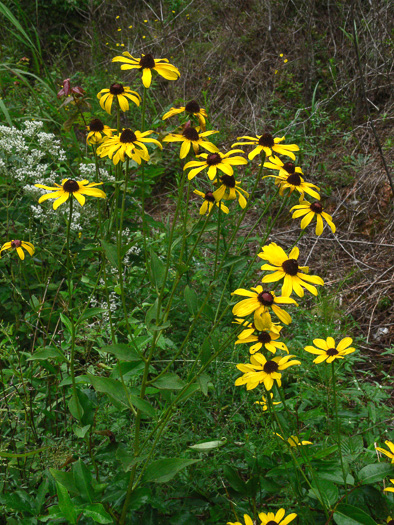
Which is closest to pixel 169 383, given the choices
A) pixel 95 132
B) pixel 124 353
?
pixel 124 353


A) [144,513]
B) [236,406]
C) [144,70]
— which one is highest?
[144,70]

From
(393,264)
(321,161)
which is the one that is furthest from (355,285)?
(321,161)

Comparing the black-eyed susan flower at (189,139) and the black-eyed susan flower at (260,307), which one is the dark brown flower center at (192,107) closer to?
the black-eyed susan flower at (189,139)

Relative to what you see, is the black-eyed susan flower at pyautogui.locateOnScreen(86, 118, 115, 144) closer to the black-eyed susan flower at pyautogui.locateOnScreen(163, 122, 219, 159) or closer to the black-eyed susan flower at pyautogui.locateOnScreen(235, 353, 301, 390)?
the black-eyed susan flower at pyautogui.locateOnScreen(163, 122, 219, 159)

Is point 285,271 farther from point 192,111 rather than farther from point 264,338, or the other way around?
point 192,111

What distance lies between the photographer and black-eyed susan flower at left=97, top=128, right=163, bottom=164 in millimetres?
1202

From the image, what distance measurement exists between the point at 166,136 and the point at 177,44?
4785 mm

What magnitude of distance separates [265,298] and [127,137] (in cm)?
53

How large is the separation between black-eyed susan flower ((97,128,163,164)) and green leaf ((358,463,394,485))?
0.99 meters

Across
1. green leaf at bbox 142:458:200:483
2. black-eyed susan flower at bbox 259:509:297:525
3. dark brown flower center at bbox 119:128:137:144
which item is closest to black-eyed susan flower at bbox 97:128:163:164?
dark brown flower center at bbox 119:128:137:144

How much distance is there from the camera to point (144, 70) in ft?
4.20

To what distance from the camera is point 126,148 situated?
1.21 m

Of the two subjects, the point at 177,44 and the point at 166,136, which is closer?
the point at 166,136

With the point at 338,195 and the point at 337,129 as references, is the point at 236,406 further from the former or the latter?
the point at 337,129
